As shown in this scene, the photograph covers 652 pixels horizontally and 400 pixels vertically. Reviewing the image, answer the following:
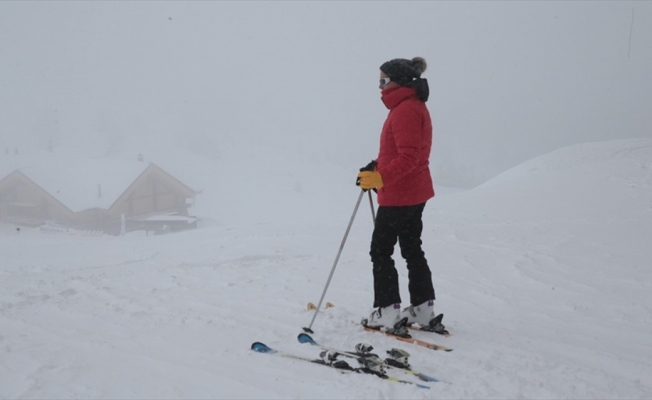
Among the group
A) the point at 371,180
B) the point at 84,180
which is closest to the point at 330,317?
the point at 371,180

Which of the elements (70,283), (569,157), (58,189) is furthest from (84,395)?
(58,189)

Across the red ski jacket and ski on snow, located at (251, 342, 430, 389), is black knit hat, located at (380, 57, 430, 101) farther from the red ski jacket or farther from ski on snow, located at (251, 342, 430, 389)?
ski on snow, located at (251, 342, 430, 389)

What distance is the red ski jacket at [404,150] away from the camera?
3.48 metres

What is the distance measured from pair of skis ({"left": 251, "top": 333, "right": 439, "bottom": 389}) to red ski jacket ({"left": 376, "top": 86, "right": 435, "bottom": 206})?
1.14m

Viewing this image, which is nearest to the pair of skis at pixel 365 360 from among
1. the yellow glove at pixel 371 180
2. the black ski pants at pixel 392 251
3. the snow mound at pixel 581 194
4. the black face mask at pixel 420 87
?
the black ski pants at pixel 392 251

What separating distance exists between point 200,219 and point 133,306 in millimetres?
34734

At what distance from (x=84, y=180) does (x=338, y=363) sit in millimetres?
34133

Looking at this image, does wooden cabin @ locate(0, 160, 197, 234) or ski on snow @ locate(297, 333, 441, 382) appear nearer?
ski on snow @ locate(297, 333, 441, 382)

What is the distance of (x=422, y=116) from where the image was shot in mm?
3631

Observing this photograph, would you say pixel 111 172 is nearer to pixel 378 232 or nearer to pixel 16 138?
pixel 378 232

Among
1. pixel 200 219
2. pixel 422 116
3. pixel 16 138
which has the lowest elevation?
pixel 200 219

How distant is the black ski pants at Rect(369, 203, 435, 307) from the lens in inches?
147

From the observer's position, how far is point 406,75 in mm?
3615

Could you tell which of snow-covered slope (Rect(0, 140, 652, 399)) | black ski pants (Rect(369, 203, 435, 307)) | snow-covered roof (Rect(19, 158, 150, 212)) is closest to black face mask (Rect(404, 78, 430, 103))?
black ski pants (Rect(369, 203, 435, 307))
